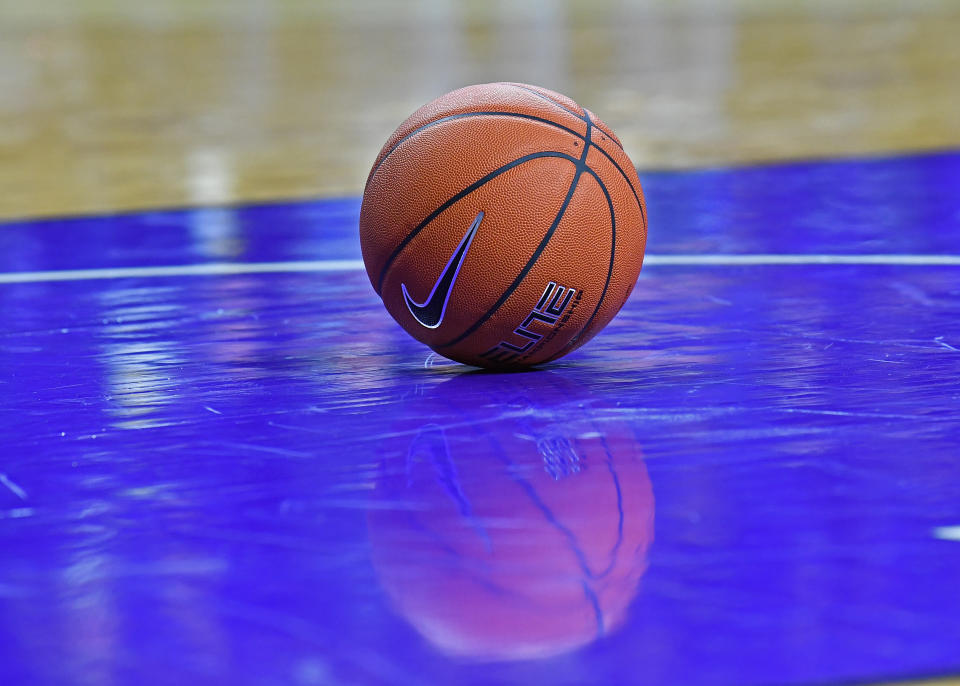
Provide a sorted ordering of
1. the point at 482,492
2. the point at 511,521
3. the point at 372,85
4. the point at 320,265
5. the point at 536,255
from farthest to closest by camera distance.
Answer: the point at 372,85, the point at 320,265, the point at 536,255, the point at 482,492, the point at 511,521

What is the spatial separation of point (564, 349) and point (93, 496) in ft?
4.44

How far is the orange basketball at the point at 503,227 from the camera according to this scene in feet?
10.9

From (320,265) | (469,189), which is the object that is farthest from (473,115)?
(320,265)

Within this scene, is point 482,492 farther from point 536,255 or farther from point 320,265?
point 320,265

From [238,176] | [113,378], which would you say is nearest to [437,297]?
[113,378]

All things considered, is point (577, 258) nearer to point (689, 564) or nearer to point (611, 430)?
point (611, 430)

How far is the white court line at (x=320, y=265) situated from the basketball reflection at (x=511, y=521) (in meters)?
2.05

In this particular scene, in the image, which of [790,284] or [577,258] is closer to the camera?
[577,258]

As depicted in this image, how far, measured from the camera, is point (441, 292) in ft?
11.1

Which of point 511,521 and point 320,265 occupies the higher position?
point 511,521

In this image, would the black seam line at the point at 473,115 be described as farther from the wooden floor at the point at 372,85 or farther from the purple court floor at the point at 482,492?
the wooden floor at the point at 372,85

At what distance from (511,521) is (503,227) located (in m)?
1.05

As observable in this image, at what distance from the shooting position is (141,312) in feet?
14.9

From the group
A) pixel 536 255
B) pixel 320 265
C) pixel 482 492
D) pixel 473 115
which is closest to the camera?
pixel 482 492
